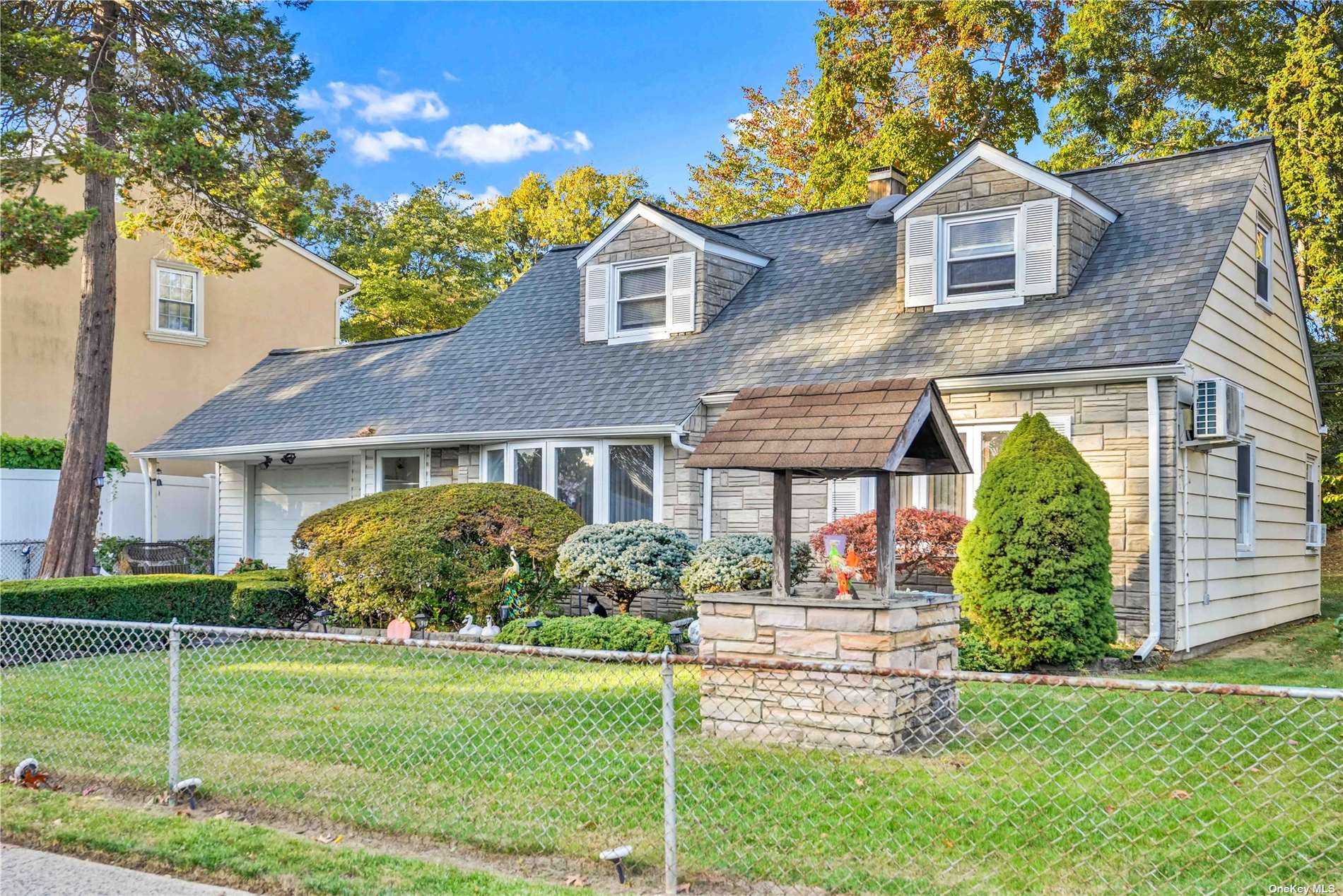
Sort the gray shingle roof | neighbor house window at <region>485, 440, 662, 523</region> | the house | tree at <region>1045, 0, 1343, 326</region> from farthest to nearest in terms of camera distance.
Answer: tree at <region>1045, 0, 1343, 326</region> < neighbor house window at <region>485, 440, 662, 523</region> < the gray shingle roof < the house

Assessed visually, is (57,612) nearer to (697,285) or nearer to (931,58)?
(697,285)

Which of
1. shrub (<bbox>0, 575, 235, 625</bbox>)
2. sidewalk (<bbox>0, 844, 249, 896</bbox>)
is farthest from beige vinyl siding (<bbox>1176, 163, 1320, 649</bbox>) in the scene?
shrub (<bbox>0, 575, 235, 625</bbox>)

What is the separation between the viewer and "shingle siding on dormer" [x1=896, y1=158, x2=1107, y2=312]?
12328 mm

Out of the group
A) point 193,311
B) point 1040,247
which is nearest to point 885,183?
point 1040,247

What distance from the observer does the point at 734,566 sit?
10.9 meters

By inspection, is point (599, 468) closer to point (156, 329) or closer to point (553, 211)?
point (156, 329)

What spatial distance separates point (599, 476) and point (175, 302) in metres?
12.2

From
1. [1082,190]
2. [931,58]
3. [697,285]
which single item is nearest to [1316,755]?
[1082,190]

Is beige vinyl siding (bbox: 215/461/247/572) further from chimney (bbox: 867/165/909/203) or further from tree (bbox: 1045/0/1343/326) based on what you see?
tree (bbox: 1045/0/1343/326)

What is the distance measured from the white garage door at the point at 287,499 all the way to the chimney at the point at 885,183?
30.7ft

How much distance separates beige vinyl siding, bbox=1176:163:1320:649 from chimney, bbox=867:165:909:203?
5040 millimetres

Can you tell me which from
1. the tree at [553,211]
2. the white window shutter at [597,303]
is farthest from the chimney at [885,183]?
the tree at [553,211]

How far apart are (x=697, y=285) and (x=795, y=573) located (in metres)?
5.29

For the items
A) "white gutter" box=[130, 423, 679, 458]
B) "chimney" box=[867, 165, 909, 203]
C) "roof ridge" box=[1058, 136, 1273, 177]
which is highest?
"chimney" box=[867, 165, 909, 203]
